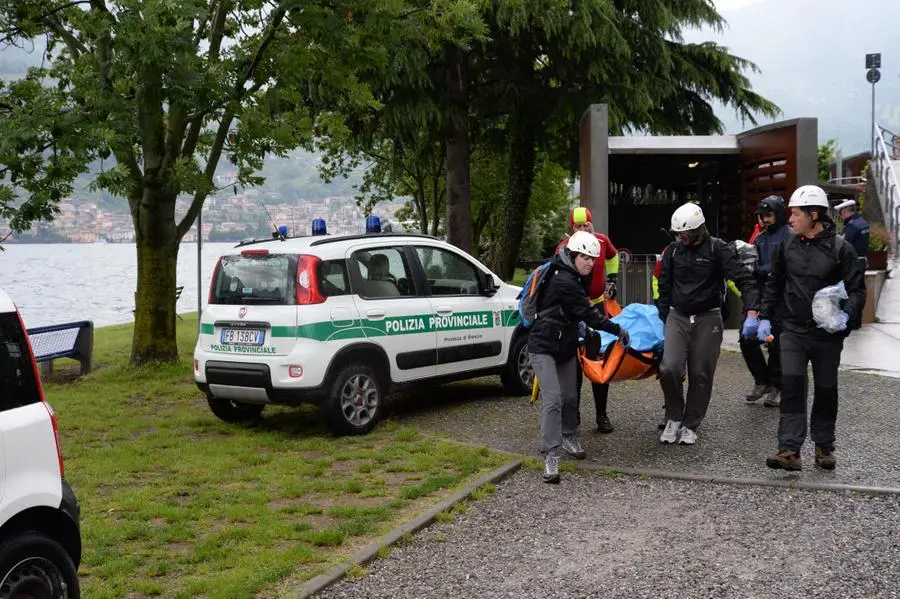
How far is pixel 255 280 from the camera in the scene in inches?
353

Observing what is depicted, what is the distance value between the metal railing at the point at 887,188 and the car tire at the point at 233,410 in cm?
1806

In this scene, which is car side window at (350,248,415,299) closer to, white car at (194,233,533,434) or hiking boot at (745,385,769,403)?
white car at (194,233,533,434)

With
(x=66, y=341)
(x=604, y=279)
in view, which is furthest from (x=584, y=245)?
(x=66, y=341)

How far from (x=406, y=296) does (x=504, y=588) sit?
192 inches

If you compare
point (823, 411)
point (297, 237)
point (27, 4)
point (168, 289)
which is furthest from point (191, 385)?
point (823, 411)

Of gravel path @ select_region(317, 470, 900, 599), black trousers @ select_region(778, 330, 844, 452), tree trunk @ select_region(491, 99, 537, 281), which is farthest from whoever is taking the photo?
tree trunk @ select_region(491, 99, 537, 281)

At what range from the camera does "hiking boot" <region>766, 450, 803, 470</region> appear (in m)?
7.04

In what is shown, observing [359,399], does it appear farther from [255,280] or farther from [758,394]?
[758,394]

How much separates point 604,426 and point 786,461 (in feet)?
6.74

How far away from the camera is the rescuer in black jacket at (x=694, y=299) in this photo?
7766mm

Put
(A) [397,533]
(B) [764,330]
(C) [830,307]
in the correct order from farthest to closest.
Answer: (B) [764,330]
(C) [830,307]
(A) [397,533]

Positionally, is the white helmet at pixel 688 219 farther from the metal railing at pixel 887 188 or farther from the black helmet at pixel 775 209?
the metal railing at pixel 887 188

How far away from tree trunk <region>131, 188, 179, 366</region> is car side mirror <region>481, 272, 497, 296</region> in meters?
5.49

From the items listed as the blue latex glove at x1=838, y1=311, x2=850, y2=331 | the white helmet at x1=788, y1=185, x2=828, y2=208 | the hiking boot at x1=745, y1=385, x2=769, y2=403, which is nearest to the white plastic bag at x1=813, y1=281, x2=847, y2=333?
the blue latex glove at x1=838, y1=311, x2=850, y2=331
